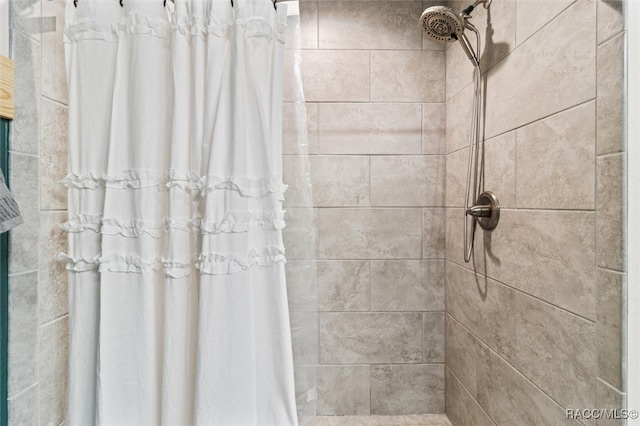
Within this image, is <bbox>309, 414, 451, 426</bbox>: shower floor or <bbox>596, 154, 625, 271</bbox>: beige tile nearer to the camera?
<bbox>596, 154, 625, 271</bbox>: beige tile

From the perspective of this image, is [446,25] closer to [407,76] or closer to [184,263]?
[407,76]

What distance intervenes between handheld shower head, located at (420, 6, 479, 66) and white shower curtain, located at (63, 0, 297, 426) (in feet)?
2.17

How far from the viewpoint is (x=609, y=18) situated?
762 millimetres

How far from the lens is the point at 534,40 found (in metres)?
1.03

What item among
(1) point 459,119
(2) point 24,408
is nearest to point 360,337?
(1) point 459,119

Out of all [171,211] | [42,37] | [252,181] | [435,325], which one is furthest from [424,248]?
[42,37]

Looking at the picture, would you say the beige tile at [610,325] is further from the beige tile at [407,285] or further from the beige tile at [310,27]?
the beige tile at [310,27]

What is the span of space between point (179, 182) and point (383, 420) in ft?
4.73

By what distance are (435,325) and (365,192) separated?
709 millimetres

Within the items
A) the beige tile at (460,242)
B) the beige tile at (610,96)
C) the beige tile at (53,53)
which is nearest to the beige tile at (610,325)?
the beige tile at (610,96)

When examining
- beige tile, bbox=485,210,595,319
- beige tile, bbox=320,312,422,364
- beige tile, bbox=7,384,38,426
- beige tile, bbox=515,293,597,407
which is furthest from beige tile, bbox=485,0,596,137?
beige tile, bbox=7,384,38,426

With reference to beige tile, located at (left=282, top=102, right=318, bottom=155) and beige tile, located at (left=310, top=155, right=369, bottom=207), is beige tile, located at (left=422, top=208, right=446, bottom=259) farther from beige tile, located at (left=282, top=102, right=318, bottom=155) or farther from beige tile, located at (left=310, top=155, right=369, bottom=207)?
beige tile, located at (left=282, top=102, right=318, bottom=155)

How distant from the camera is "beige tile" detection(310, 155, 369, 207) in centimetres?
164

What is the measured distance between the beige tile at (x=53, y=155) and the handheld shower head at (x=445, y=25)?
3.96 feet
